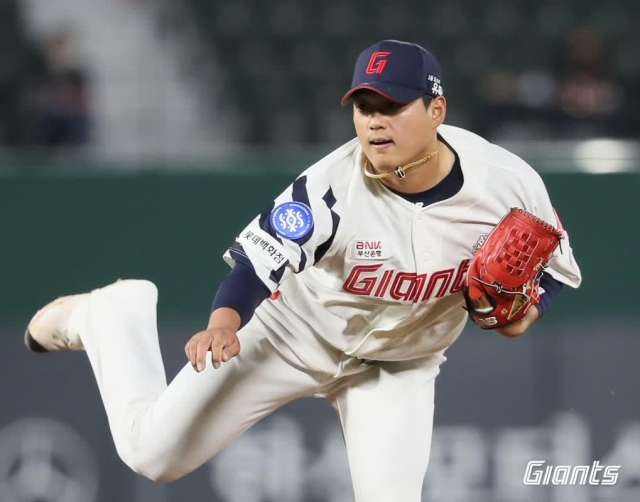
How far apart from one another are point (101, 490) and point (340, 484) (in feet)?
3.17

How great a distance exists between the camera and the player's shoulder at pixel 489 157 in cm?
267

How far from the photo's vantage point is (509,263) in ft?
8.36

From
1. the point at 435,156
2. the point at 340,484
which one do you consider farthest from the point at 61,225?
the point at 435,156

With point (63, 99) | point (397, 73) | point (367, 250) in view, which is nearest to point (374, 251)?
point (367, 250)

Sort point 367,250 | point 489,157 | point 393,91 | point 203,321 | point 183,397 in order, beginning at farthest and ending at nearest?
1. point 203,321
2. point 183,397
3. point 489,157
4. point 367,250
5. point 393,91

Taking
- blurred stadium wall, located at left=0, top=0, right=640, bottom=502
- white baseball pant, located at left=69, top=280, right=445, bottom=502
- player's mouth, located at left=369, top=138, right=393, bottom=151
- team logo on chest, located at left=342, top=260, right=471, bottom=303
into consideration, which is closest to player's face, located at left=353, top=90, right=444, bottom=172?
player's mouth, located at left=369, top=138, right=393, bottom=151

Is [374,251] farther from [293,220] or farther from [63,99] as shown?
[63,99]

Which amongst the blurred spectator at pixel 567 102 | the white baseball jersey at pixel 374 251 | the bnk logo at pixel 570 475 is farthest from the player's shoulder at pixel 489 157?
the blurred spectator at pixel 567 102

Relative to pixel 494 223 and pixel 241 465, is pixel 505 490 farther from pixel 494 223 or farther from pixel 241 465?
pixel 494 223

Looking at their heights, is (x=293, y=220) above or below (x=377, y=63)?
below

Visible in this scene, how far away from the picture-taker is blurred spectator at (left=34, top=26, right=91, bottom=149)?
5.02 metres

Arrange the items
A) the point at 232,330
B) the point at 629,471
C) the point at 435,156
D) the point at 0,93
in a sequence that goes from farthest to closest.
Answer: the point at 0,93
the point at 629,471
the point at 435,156
the point at 232,330

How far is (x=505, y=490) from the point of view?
14.1ft

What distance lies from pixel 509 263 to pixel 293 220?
1.71 feet
